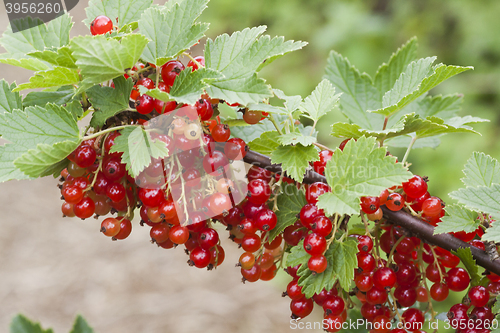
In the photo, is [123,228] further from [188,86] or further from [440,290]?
[440,290]

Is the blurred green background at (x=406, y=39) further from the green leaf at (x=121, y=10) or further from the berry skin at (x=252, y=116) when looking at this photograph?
the green leaf at (x=121, y=10)

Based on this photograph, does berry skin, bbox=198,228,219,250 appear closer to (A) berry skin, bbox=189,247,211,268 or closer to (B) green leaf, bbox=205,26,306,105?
(A) berry skin, bbox=189,247,211,268

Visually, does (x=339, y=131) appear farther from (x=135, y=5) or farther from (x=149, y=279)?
(x=149, y=279)

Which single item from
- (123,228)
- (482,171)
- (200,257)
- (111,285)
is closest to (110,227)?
(123,228)

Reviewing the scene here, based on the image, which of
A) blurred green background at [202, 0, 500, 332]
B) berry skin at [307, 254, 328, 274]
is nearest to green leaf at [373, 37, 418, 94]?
berry skin at [307, 254, 328, 274]

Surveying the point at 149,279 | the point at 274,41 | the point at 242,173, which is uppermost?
the point at 274,41

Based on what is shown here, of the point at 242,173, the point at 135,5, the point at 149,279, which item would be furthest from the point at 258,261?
the point at 149,279
